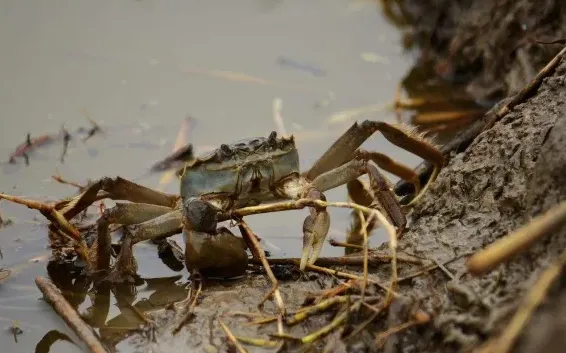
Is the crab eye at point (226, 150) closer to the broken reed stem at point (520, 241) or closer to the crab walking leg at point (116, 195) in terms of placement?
the crab walking leg at point (116, 195)

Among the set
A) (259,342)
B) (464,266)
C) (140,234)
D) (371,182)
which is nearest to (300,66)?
(371,182)

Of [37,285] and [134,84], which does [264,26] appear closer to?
[134,84]

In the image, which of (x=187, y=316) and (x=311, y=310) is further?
(x=187, y=316)

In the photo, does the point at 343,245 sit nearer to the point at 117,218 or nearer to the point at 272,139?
the point at 272,139

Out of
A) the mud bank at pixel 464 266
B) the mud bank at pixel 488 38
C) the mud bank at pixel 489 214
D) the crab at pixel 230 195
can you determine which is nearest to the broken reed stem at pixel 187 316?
the mud bank at pixel 464 266

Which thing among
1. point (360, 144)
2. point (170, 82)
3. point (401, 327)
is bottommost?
point (401, 327)

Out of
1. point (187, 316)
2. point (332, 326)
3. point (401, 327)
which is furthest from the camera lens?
point (187, 316)

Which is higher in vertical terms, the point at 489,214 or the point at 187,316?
the point at 489,214
